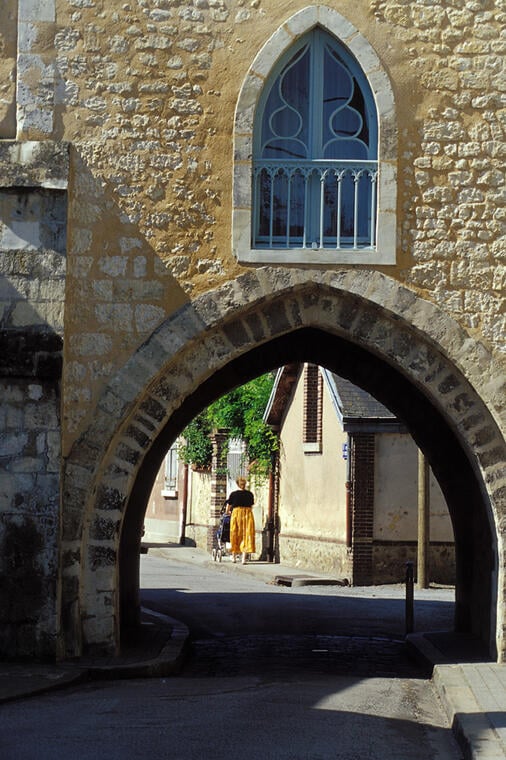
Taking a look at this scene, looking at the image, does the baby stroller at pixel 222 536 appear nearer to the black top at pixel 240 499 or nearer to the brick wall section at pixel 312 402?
the black top at pixel 240 499

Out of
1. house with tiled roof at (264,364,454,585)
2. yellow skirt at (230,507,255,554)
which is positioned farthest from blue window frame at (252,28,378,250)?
yellow skirt at (230,507,255,554)

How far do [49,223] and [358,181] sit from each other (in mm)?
2530

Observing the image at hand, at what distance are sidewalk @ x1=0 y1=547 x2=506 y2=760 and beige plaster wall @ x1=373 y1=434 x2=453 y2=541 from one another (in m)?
7.92

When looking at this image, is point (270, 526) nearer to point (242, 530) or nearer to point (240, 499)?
point (242, 530)

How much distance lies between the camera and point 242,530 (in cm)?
2639

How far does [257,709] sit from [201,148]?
4.69 metres

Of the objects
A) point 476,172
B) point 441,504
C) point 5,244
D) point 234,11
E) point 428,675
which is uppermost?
point 234,11

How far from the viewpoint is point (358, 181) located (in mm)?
11430

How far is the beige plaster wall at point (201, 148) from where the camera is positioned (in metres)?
11.2

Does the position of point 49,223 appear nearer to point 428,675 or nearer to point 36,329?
point 36,329

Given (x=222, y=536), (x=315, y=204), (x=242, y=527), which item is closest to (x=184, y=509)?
(x=222, y=536)

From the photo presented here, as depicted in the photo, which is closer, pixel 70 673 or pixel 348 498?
pixel 70 673

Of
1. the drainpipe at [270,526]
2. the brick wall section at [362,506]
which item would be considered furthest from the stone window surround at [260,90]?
the drainpipe at [270,526]

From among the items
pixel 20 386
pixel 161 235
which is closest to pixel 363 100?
pixel 161 235
